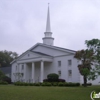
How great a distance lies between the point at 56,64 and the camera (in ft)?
153

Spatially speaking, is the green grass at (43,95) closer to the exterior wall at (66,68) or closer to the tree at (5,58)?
the exterior wall at (66,68)

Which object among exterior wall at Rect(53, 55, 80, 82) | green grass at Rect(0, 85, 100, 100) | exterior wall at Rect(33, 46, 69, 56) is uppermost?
exterior wall at Rect(33, 46, 69, 56)

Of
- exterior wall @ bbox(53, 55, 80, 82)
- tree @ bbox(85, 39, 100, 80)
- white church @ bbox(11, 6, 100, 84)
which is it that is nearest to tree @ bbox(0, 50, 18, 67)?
white church @ bbox(11, 6, 100, 84)

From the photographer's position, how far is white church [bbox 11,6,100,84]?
144ft

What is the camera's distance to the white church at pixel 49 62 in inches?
1723

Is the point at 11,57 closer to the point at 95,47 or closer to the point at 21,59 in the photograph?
the point at 21,59

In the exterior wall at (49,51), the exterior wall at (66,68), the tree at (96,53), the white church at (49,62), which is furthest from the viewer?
the exterior wall at (49,51)

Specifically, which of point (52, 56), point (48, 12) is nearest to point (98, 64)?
point (52, 56)

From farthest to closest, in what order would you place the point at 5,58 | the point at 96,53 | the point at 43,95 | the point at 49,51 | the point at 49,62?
the point at 5,58 < the point at 49,51 < the point at 49,62 < the point at 96,53 < the point at 43,95

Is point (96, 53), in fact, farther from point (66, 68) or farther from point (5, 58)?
point (5, 58)

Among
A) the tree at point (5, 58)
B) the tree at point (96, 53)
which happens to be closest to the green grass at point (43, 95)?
the tree at point (96, 53)

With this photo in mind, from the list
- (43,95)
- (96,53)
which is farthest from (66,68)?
(43,95)

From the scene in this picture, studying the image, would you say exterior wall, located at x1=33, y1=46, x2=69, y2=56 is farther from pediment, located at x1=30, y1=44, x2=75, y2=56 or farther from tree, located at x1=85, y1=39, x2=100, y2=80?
tree, located at x1=85, y1=39, x2=100, y2=80

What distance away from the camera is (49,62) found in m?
48.1
